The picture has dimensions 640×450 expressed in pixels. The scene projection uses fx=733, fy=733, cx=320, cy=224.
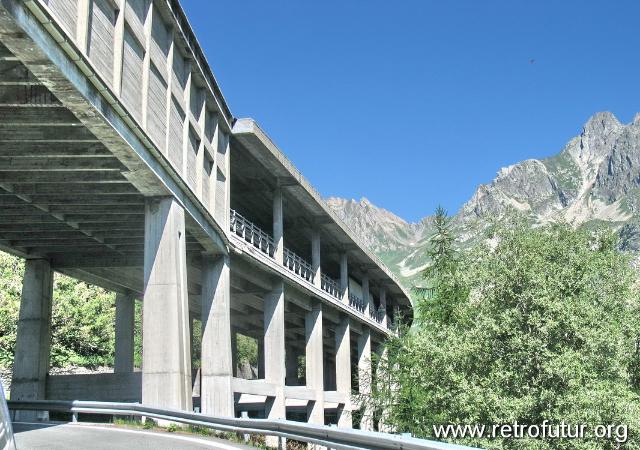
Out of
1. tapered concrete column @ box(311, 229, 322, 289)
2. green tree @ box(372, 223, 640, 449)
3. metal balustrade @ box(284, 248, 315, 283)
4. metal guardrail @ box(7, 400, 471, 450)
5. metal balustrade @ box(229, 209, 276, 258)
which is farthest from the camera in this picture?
tapered concrete column @ box(311, 229, 322, 289)

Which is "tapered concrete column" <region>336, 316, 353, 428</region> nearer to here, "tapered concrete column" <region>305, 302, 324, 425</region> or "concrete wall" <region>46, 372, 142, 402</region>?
"tapered concrete column" <region>305, 302, 324, 425</region>

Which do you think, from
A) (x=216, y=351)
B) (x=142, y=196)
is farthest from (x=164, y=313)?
(x=216, y=351)

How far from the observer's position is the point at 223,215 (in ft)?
84.6

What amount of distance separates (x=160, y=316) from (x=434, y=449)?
13427mm

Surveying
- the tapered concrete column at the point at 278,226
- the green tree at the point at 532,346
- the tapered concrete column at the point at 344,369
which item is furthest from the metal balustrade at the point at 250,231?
the tapered concrete column at the point at 344,369

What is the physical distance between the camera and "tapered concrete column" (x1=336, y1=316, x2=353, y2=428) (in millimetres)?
42531

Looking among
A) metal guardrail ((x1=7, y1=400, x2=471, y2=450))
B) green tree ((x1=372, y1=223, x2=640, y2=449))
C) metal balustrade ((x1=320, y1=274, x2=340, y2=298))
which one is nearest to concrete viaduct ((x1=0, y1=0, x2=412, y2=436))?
metal guardrail ((x1=7, y1=400, x2=471, y2=450))

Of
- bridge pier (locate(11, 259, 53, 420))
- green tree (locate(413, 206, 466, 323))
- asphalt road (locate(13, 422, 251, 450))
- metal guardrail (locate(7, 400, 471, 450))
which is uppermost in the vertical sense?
green tree (locate(413, 206, 466, 323))

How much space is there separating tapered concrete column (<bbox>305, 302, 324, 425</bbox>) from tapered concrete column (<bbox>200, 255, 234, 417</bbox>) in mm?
11740

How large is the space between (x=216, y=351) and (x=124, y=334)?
11600mm

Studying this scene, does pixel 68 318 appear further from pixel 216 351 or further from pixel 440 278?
pixel 440 278

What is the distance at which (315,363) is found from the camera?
37312mm

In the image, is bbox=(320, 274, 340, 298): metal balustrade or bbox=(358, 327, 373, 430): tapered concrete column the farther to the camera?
bbox=(320, 274, 340, 298): metal balustrade

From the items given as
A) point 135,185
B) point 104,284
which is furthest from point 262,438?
point 104,284
